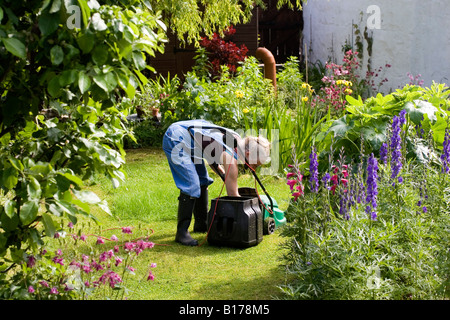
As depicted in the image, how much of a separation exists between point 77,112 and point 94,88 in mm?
453

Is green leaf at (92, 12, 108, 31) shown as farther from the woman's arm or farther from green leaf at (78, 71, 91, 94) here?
the woman's arm

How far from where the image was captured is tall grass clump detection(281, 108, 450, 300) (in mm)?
2883

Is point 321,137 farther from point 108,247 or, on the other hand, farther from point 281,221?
point 108,247

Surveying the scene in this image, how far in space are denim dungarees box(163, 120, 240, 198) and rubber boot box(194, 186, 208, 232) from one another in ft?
1.14

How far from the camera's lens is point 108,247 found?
4738 millimetres

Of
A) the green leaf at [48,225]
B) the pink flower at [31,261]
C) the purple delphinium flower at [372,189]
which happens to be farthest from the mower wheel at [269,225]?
the green leaf at [48,225]

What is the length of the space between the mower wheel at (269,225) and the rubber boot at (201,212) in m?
0.59

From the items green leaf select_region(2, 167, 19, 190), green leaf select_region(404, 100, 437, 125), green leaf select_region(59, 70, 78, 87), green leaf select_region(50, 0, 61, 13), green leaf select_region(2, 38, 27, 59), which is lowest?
green leaf select_region(404, 100, 437, 125)

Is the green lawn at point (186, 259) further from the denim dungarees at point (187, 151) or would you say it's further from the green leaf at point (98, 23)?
the green leaf at point (98, 23)

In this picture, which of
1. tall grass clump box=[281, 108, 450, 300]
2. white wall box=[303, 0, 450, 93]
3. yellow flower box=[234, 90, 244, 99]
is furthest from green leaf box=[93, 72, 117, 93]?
white wall box=[303, 0, 450, 93]

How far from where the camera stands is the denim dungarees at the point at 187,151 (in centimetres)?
477

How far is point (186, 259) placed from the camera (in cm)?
447
